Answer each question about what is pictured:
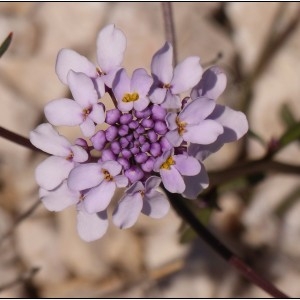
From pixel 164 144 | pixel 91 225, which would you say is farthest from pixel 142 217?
pixel 164 144

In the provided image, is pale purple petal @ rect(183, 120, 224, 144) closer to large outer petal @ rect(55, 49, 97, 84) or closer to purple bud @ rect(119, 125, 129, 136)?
purple bud @ rect(119, 125, 129, 136)

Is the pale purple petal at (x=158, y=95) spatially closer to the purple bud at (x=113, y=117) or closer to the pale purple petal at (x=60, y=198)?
the purple bud at (x=113, y=117)

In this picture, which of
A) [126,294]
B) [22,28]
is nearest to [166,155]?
[126,294]

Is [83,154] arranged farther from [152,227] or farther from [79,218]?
[152,227]

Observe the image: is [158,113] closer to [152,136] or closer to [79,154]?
[152,136]

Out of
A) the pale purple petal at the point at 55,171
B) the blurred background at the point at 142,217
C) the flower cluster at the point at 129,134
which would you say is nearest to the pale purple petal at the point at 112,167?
the flower cluster at the point at 129,134

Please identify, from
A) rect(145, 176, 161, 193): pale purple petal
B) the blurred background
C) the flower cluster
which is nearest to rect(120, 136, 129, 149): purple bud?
the flower cluster
